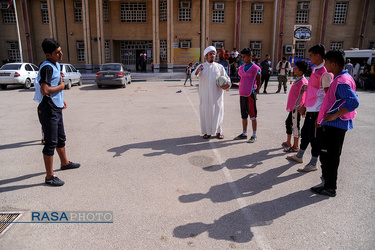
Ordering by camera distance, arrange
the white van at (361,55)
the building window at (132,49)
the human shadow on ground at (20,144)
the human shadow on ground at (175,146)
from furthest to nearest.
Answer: the building window at (132,49) → the white van at (361,55) → the human shadow on ground at (20,144) → the human shadow on ground at (175,146)

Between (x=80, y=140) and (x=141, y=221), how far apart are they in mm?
3764

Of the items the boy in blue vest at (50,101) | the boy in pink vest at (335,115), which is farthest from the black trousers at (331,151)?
the boy in blue vest at (50,101)

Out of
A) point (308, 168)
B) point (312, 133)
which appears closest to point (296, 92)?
point (312, 133)

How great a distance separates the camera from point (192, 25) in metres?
26.0

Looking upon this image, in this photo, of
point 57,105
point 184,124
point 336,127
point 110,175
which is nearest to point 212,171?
point 110,175

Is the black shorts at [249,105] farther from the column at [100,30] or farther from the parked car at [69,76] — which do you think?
the column at [100,30]

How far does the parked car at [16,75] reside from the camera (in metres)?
15.7

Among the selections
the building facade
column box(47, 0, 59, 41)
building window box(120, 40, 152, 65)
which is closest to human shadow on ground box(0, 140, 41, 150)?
the building facade

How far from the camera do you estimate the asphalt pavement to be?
2.82 meters

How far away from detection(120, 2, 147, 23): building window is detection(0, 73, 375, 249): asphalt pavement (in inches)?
863

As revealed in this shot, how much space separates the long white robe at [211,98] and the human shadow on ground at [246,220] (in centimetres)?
283

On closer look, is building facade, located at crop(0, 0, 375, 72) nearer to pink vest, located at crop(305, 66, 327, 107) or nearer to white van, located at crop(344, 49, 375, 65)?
white van, located at crop(344, 49, 375, 65)

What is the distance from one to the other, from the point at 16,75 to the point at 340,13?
28.3 metres

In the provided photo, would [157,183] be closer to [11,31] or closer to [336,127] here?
[336,127]
